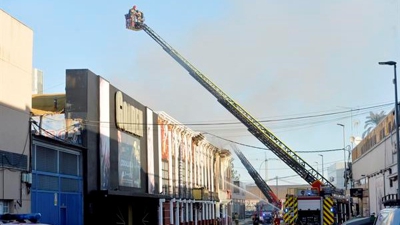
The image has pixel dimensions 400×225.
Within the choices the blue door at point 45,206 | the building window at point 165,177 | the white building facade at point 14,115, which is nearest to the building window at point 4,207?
the white building facade at point 14,115

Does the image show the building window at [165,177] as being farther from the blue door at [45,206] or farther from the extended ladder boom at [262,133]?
the blue door at [45,206]

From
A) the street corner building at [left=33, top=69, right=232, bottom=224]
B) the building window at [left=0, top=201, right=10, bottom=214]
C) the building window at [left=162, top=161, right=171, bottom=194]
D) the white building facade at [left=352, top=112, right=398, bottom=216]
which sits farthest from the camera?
the building window at [left=162, top=161, right=171, bottom=194]

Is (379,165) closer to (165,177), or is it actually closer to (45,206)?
(165,177)

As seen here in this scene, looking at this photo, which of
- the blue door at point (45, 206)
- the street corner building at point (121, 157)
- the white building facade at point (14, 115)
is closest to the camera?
the white building facade at point (14, 115)

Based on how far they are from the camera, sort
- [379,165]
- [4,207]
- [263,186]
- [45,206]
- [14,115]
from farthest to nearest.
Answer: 1. [263,186]
2. [379,165]
3. [45,206]
4. [14,115]
5. [4,207]

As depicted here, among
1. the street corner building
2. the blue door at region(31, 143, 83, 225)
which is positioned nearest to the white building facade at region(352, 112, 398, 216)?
the street corner building

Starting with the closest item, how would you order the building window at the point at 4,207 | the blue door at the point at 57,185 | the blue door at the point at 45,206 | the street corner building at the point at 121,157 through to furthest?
the building window at the point at 4,207, the blue door at the point at 45,206, the blue door at the point at 57,185, the street corner building at the point at 121,157

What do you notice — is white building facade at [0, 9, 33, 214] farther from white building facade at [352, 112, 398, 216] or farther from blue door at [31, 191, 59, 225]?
white building facade at [352, 112, 398, 216]

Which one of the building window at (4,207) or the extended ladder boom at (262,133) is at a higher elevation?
the extended ladder boom at (262,133)

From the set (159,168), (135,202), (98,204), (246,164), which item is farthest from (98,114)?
(246,164)

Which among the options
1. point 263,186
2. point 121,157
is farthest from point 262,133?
point 263,186

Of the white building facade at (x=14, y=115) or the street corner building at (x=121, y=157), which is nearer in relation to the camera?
the white building facade at (x=14, y=115)

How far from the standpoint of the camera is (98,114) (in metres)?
28.3

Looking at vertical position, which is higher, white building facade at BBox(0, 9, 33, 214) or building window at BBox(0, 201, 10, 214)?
white building facade at BBox(0, 9, 33, 214)
